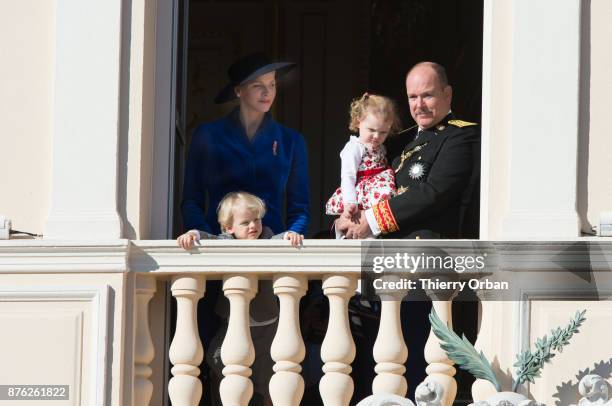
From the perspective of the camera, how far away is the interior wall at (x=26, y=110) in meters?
8.62

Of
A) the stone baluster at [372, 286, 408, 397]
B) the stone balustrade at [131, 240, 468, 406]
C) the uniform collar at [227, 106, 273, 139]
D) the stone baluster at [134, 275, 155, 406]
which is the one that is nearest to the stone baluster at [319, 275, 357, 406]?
the stone balustrade at [131, 240, 468, 406]

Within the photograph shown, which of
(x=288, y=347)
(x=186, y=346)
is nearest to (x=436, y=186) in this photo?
(x=288, y=347)

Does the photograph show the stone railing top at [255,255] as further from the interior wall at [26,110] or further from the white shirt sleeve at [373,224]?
the white shirt sleeve at [373,224]

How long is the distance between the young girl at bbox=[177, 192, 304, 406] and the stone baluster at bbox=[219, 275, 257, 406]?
0.72 ft

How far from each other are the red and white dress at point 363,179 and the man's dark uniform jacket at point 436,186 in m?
0.08

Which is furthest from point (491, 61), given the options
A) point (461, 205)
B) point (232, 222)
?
point (232, 222)

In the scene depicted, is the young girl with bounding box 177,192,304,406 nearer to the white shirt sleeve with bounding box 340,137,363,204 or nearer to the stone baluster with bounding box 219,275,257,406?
the stone baluster with bounding box 219,275,257,406

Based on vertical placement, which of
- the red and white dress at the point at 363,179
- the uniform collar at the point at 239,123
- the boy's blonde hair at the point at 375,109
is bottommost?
the red and white dress at the point at 363,179

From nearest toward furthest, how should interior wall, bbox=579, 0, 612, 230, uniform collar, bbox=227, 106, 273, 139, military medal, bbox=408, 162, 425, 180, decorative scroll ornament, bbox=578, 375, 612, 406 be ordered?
decorative scroll ornament, bbox=578, 375, 612, 406
interior wall, bbox=579, 0, 612, 230
military medal, bbox=408, 162, 425, 180
uniform collar, bbox=227, 106, 273, 139

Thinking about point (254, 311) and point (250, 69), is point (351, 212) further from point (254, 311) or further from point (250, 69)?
point (250, 69)

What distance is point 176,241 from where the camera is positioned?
331 inches

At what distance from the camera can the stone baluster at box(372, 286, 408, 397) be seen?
8.33 m

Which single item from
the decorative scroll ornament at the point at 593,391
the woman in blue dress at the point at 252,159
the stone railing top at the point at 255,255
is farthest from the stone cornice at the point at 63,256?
the decorative scroll ornament at the point at 593,391

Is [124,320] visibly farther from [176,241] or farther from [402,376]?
[402,376]
